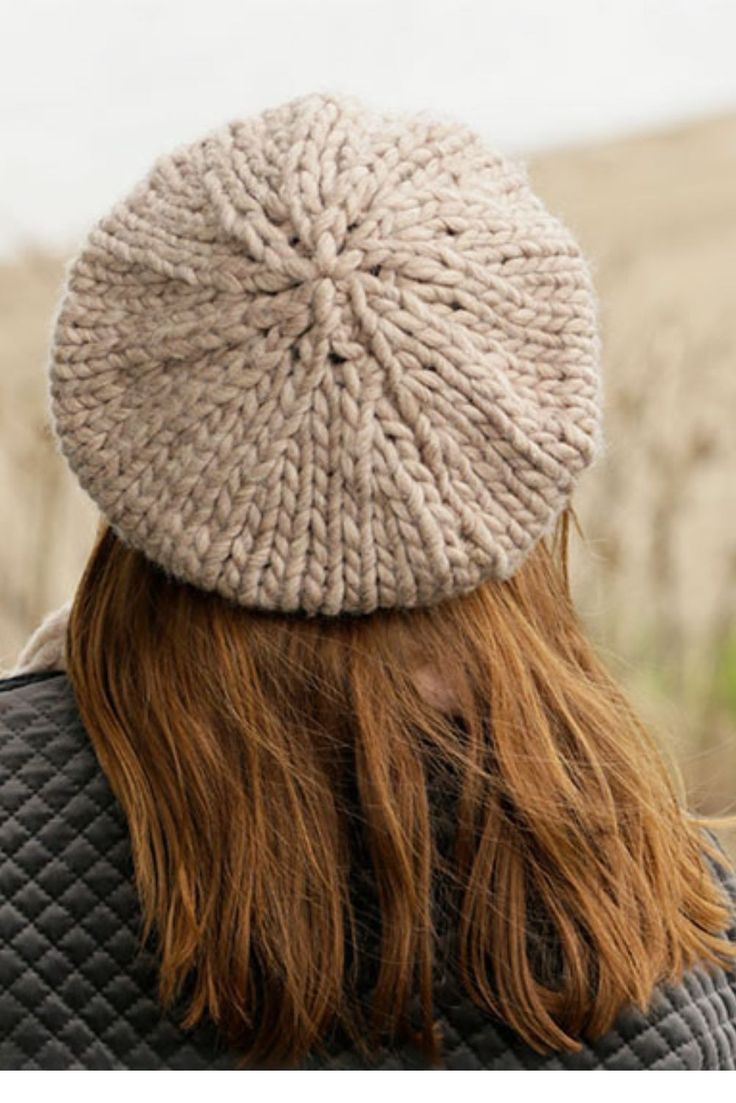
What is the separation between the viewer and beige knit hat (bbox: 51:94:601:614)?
4.76ft

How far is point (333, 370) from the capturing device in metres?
1.45

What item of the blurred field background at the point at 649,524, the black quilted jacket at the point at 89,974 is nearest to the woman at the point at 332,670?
the black quilted jacket at the point at 89,974

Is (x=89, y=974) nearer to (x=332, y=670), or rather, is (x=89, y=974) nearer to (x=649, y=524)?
(x=332, y=670)

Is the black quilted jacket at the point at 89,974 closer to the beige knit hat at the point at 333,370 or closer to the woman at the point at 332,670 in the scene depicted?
the woman at the point at 332,670

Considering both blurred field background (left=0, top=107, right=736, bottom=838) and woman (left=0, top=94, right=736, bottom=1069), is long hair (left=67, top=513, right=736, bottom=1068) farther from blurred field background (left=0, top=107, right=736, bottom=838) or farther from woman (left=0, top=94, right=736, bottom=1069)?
blurred field background (left=0, top=107, right=736, bottom=838)

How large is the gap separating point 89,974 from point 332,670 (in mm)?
363

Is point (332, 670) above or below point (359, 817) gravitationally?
above

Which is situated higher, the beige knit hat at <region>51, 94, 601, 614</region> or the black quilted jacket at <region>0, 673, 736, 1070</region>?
the beige knit hat at <region>51, 94, 601, 614</region>

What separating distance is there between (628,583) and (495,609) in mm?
2927

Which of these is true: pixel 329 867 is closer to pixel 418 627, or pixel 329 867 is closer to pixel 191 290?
pixel 418 627

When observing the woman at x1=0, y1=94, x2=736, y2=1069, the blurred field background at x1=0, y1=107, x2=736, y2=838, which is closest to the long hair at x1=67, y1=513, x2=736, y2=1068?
the woman at x1=0, y1=94, x2=736, y2=1069

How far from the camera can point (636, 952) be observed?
1.56 meters

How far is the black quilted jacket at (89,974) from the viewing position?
5.10 feet

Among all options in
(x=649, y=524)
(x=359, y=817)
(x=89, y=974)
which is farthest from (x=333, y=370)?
(x=649, y=524)
